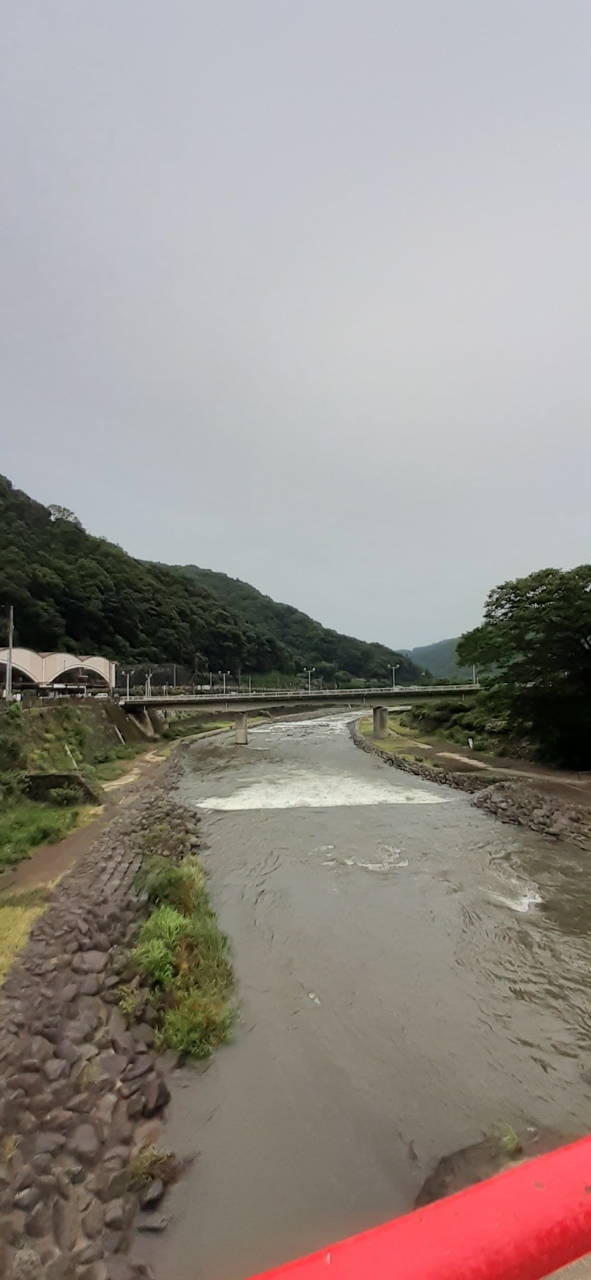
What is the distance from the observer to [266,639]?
125 m

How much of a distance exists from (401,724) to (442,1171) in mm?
55395

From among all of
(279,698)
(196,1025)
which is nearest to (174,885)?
(196,1025)

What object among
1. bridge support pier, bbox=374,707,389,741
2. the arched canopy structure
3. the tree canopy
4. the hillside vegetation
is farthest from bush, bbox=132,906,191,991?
the hillside vegetation

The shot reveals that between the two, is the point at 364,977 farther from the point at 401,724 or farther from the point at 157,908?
the point at 401,724

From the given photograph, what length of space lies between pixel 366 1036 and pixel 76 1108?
3645 millimetres

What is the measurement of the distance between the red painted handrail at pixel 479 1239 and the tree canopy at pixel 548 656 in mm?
22503

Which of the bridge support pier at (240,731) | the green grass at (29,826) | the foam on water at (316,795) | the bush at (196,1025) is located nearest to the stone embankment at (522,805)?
the foam on water at (316,795)

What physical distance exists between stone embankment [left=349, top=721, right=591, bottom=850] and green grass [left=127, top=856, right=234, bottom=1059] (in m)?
11.5

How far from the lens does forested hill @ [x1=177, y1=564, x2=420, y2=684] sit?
148875 mm

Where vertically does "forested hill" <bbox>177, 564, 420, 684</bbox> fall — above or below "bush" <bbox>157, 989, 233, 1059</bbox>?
above

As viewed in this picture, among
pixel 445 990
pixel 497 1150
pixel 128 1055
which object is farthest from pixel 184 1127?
pixel 445 990

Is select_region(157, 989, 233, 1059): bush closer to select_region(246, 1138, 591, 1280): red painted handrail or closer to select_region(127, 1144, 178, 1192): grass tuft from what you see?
select_region(127, 1144, 178, 1192): grass tuft

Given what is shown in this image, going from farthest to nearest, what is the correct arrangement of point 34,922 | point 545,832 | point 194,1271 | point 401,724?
point 401,724, point 545,832, point 34,922, point 194,1271

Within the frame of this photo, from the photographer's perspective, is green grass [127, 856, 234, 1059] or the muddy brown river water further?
green grass [127, 856, 234, 1059]
